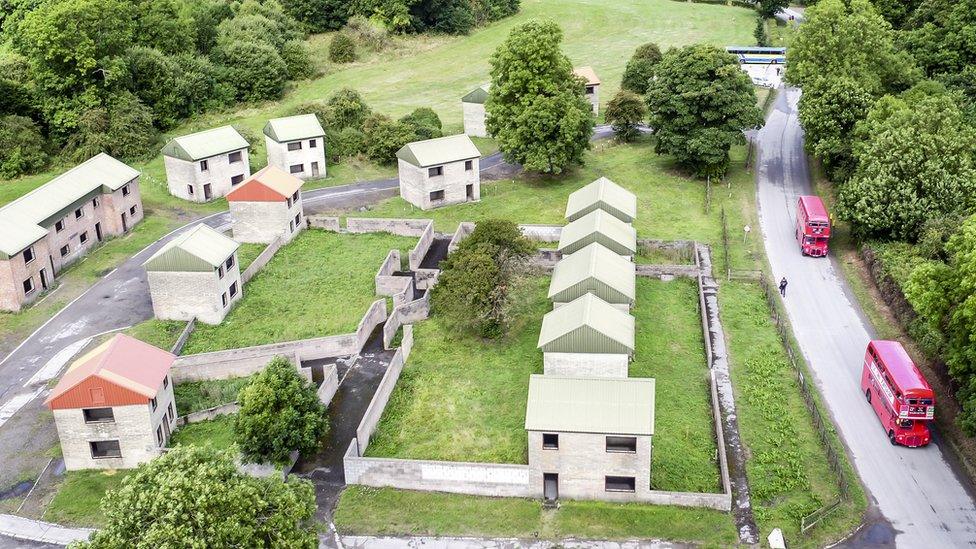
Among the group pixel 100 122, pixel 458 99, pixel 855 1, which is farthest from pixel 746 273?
pixel 100 122

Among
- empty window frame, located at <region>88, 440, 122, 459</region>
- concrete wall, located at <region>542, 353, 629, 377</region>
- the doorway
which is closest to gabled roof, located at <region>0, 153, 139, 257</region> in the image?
empty window frame, located at <region>88, 440, 122, 459</region>

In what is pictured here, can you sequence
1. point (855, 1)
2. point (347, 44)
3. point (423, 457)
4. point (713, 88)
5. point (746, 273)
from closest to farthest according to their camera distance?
point (423, 457) → point (746, 273) → point (713, 88) → point (855, 1) → point (347, 44)

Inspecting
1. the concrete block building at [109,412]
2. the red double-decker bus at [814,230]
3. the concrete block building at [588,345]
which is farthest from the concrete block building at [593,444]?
the red double-decker bus at [814,230]

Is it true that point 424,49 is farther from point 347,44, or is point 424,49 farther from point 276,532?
point 276,532

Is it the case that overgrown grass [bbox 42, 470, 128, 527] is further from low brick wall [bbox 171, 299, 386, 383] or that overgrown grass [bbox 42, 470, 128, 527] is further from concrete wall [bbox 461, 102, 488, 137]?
concrete wall [bbox 461, 102, 488, 137]

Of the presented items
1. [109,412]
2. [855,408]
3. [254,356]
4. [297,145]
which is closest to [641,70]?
[297,145]

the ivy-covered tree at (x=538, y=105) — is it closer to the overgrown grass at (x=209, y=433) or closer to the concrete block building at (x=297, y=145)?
the concrete block building at (x=297, y=145)

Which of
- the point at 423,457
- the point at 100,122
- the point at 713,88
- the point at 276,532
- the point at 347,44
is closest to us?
the point at 276,532
